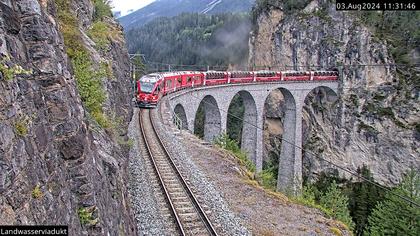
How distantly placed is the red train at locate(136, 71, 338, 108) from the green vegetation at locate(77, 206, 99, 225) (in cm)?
2065

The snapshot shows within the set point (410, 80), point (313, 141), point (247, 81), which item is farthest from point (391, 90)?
point (247, 81)

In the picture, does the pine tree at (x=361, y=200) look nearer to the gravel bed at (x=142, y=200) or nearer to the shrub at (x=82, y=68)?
the gravel bed at (x=142, y=200)

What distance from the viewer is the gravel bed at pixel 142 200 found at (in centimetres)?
1110

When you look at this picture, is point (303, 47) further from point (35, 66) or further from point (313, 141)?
point (35, 66)

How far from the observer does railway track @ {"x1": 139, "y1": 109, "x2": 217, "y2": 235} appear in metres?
11.3

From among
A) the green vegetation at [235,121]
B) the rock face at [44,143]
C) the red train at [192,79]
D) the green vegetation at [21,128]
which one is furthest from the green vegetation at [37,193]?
the green vegetation at [235,121]

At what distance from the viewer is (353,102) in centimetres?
5078

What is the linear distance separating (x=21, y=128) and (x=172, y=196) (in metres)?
8.92

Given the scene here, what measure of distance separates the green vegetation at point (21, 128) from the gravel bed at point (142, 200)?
6.65m

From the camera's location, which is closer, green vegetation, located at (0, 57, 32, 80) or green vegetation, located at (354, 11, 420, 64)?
green vegetation, located at (0, 57, 32, 80)

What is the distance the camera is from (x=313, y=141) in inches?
2125

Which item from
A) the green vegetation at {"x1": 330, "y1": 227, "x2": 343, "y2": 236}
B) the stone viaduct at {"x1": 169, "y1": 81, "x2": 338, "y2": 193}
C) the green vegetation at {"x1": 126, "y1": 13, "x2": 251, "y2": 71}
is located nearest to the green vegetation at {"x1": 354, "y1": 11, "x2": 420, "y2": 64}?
the stone viaduct at {"x1": 169, "y1": 81, "x2": 338, "y2": 193}

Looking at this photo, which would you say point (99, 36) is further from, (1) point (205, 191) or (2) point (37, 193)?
(2) point (37, 193)

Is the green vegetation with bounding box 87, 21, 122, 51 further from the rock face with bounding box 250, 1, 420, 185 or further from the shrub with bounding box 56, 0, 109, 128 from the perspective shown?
the rock face with bounding box 250, 1, 420, 185
